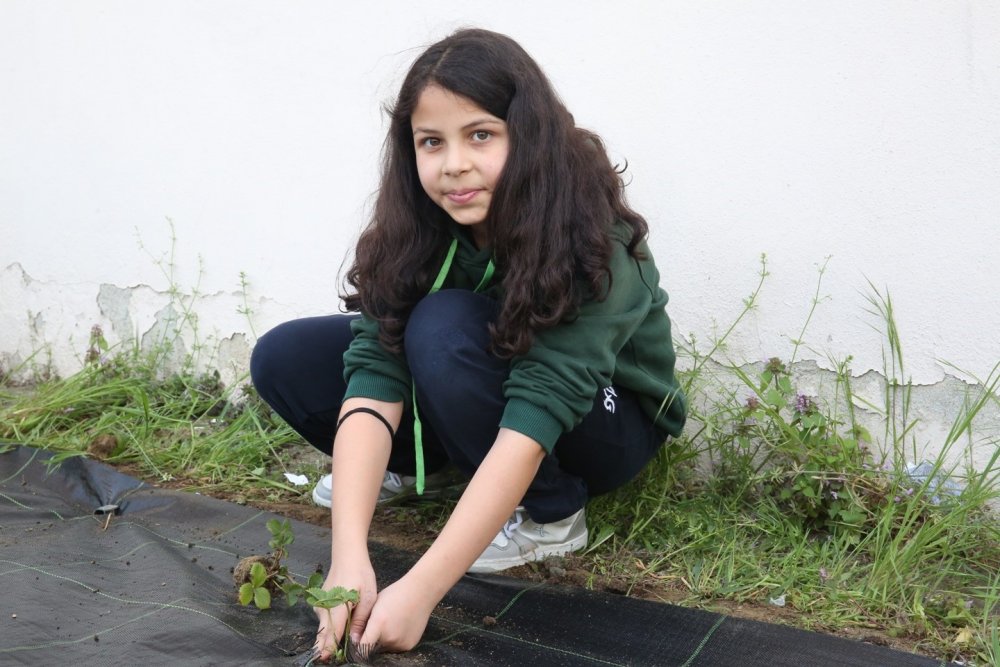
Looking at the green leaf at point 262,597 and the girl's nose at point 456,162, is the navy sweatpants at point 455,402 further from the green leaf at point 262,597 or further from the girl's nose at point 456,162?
the green leaf at point 262,597

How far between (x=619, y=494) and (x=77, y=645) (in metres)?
1.14

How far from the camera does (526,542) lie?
78.9 inches

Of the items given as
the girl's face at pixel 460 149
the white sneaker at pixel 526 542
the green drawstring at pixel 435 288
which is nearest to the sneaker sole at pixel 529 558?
the white sneaker at pixel 526 542

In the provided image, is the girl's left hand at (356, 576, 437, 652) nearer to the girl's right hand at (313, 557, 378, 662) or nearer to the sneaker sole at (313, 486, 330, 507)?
the girl's right hand at (313, 557, 378, 662)

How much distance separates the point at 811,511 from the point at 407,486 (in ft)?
2.94

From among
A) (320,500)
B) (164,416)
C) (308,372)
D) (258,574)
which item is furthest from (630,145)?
(164,416)

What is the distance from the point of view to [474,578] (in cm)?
190

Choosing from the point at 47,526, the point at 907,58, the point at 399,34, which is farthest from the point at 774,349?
the point at 47,526

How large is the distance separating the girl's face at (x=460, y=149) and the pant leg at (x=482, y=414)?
183 mm

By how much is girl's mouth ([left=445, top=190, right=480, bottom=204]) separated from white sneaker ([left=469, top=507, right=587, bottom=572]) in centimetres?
63

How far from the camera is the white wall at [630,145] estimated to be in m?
2.03

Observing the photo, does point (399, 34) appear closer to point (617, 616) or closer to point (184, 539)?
point (184, 539)

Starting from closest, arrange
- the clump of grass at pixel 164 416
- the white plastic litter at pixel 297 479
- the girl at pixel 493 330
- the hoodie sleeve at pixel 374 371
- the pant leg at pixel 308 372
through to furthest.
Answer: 1. the girl at pixel 493 330
2. the hoodie sleeve at pixel 374 371
3. the pant leg at pixel 308 372
4. the white plastic litter at pixel 297 479
5. the clump of grass at pixel 164 416

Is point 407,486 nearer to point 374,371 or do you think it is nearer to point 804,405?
point 374,371
